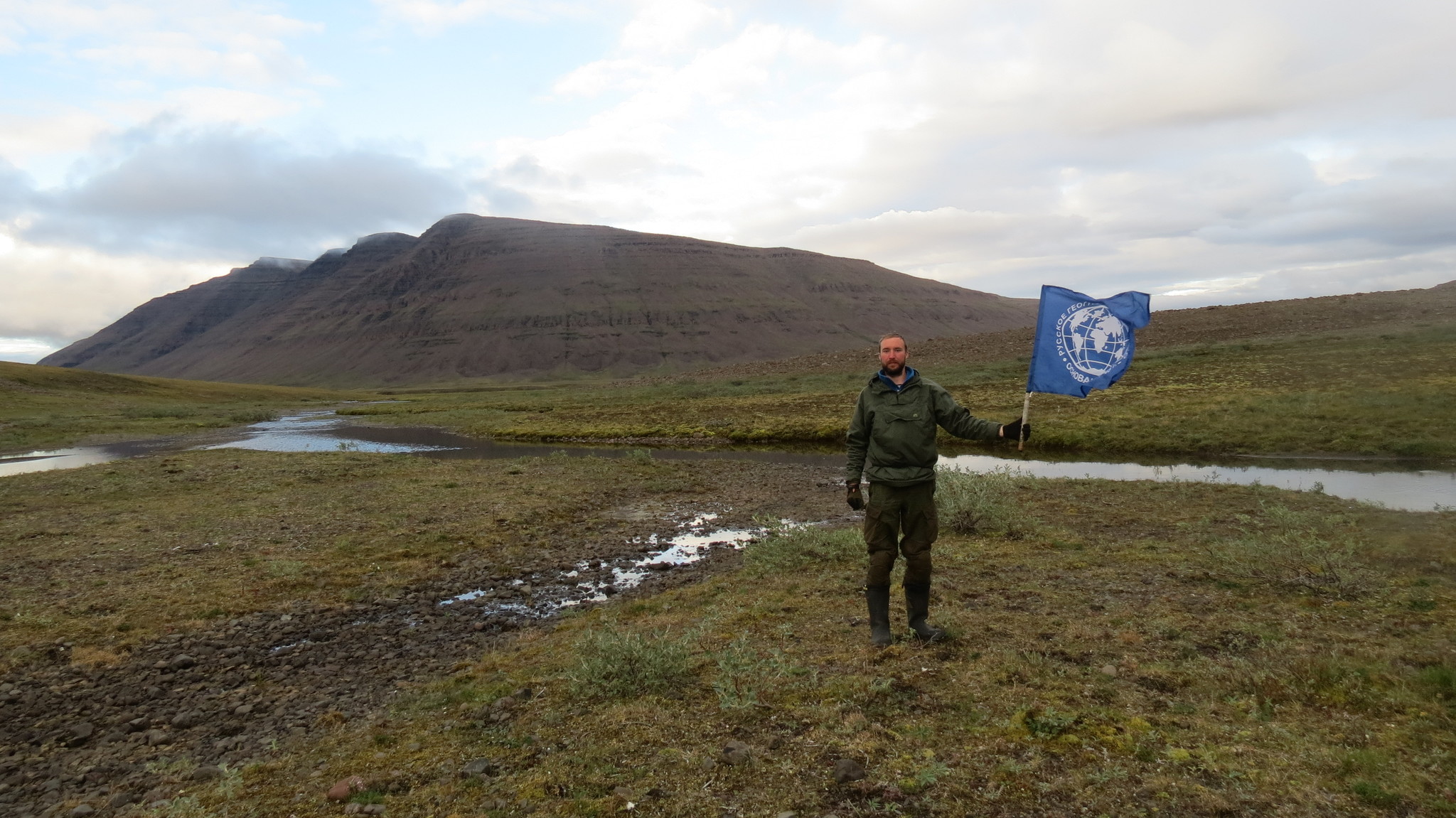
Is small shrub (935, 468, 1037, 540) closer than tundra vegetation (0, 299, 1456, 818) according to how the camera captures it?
No

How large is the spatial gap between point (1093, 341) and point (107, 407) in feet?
313

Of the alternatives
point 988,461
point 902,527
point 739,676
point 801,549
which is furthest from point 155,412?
point 902,527

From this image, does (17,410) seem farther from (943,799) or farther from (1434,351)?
(1434,351)

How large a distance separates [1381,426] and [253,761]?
3479 centimetres

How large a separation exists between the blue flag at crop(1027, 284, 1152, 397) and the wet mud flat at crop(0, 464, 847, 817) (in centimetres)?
702

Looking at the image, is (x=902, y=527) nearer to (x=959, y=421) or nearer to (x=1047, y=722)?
(x=959, y=421)

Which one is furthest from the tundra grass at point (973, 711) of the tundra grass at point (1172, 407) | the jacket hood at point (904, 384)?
the tundra grass at point (1172, 407)

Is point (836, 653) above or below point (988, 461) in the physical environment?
above

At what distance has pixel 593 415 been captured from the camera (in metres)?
60.6

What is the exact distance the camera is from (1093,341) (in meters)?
9.30

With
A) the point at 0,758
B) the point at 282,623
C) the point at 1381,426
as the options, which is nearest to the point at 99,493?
the point at 282,623

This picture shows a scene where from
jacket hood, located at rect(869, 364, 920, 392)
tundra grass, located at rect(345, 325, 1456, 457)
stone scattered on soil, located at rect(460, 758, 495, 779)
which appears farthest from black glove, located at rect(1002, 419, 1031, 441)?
tundra grass, located at rect(345, 325, 1456, 457)

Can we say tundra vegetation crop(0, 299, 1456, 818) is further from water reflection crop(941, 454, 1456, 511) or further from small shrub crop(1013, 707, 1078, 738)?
water reflection crop(941, 454, 1456, 511)

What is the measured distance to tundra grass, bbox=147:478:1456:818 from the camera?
5352 mm
